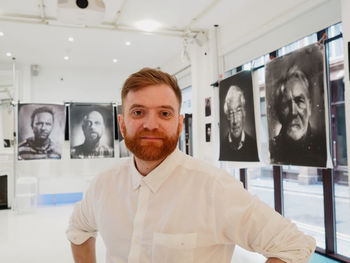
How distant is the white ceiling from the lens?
4746 millimetres

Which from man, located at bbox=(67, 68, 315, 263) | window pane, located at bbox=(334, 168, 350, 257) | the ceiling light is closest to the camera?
man, located at bbox=(67, 68, 315, 263)

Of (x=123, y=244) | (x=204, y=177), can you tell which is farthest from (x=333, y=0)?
(x=123, y=244)

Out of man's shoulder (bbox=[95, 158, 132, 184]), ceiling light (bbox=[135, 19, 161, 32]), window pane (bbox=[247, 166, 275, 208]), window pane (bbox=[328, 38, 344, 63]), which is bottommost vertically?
window pane (bbox=[247, 166, 275, 208])

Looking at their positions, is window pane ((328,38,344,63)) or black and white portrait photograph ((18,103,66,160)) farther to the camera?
black and white portrait photograph ((18,103,66,160))

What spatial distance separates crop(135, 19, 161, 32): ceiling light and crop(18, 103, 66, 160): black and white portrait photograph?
2.27 metres

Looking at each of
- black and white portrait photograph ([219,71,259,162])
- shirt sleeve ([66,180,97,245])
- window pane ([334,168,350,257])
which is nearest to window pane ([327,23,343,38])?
black and white portrait photograph ([219,71,259,162])

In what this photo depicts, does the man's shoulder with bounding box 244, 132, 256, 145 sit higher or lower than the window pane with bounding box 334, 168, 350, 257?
higher

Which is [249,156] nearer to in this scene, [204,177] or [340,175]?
[204,177]

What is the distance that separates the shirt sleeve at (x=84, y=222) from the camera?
1.32 metres

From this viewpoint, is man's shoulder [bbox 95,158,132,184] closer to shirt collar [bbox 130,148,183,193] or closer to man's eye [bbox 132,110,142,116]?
shirt collar [bbox 130,148,183,193]

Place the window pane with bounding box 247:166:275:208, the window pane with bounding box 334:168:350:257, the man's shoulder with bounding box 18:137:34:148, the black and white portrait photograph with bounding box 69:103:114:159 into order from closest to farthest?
the window pane with bounding box 334:168:350:257 < the man's shoulder with bounding box 18:137:34:148 < the black and white portrait photograph with bounding box 69:103:114:159 < the window pane with bounding box 247:166:275:208

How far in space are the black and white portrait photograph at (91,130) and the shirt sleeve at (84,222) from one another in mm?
5329

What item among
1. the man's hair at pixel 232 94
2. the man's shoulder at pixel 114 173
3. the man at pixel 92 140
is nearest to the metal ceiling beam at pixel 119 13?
the man at pixel 92 140

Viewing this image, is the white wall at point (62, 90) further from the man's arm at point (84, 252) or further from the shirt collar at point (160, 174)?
the shirt collar at point (160, 174)
